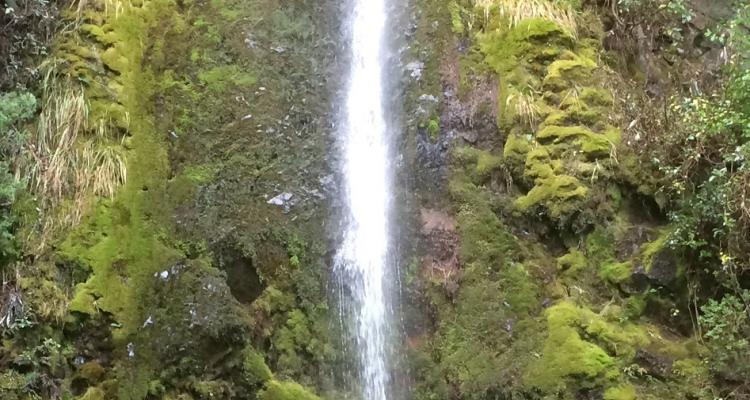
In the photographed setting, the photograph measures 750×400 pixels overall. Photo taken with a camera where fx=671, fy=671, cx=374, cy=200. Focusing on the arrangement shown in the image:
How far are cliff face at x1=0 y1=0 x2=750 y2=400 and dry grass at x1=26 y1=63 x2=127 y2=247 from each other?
2 cm

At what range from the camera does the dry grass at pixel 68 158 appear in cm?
517

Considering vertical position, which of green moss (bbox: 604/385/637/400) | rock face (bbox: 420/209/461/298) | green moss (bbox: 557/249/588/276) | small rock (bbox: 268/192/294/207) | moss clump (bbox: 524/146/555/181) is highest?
small rock (bbox: 268/192/294/207)

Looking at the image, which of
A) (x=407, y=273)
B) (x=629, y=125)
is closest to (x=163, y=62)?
(x=407, y=273)

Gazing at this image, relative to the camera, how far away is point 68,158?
5.38 metres

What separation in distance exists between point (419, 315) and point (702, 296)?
218 centimetres

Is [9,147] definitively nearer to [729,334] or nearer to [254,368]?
[254,368]

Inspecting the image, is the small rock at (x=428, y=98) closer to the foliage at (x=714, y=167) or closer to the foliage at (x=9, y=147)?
the foliage at (x=714, y=167)

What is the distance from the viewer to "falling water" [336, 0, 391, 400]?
5465 millimetres

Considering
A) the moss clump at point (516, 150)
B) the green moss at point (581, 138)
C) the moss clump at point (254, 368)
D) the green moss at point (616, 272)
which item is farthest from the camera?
the moss clump at point (516, 150)

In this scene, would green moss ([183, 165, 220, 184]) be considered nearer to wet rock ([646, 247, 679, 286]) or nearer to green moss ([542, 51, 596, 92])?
green moss ([542, 51, 596, 92])

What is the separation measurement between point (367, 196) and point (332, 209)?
382mm

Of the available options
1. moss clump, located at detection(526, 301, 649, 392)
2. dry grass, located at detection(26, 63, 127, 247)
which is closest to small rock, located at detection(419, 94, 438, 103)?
moss clump, located at detection(526, 301, 649, 392)

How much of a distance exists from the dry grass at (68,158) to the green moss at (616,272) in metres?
3.98

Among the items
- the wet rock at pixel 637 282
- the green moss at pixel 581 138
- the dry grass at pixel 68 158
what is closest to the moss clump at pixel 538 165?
the green moss at pixel 581 138
